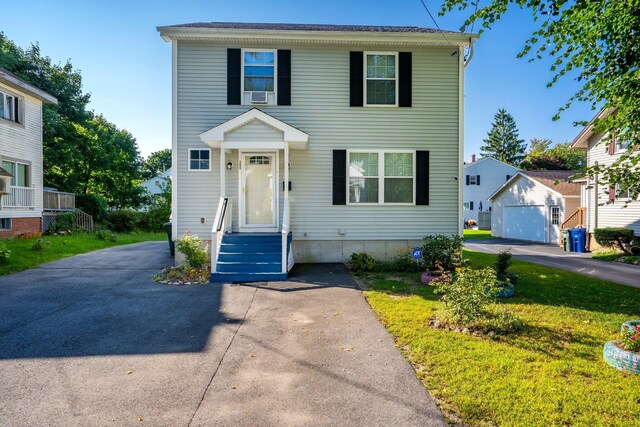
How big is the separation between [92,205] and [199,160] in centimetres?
1648

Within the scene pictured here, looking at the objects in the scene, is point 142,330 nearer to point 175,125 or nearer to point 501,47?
point 175,125

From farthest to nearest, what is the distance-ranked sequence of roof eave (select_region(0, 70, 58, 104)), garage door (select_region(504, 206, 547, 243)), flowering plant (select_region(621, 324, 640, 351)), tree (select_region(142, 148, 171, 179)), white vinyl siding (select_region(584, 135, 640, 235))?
1. tree (select_region(142, 148, 171, 179))
2. garage door (select_region(504, 206, 547, 243))
3. white vinyl siding (select_region(584, 135, 640, 235))
4. roof eave (select_region(0, 70, 58, 104))
5. flowering plant (select_region(621, 324, 640, 351))

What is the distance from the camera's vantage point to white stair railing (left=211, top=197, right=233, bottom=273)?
7.67 m

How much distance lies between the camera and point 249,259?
8.11 m

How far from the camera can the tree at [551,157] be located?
4531 cm

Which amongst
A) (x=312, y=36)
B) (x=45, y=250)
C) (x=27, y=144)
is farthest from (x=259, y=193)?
(x=27, y=144)

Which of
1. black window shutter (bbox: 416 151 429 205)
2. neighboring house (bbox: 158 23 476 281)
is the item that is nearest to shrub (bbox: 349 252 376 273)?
neighboring house (bbox: 158 23 476 281)

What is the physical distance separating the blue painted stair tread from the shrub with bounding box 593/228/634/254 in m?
13.8

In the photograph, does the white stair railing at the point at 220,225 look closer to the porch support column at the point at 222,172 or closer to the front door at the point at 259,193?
the porch support column at the point at 222,172

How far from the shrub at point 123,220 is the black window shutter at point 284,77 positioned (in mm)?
18331

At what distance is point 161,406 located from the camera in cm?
297

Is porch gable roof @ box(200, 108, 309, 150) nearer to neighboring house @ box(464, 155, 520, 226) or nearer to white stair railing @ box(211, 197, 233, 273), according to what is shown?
white stair railing @ box(211, 197, 233, 273)

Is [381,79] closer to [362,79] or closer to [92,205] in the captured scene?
[362,79]

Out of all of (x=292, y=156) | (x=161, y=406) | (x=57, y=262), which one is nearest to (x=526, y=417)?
(x=161, y=406)
